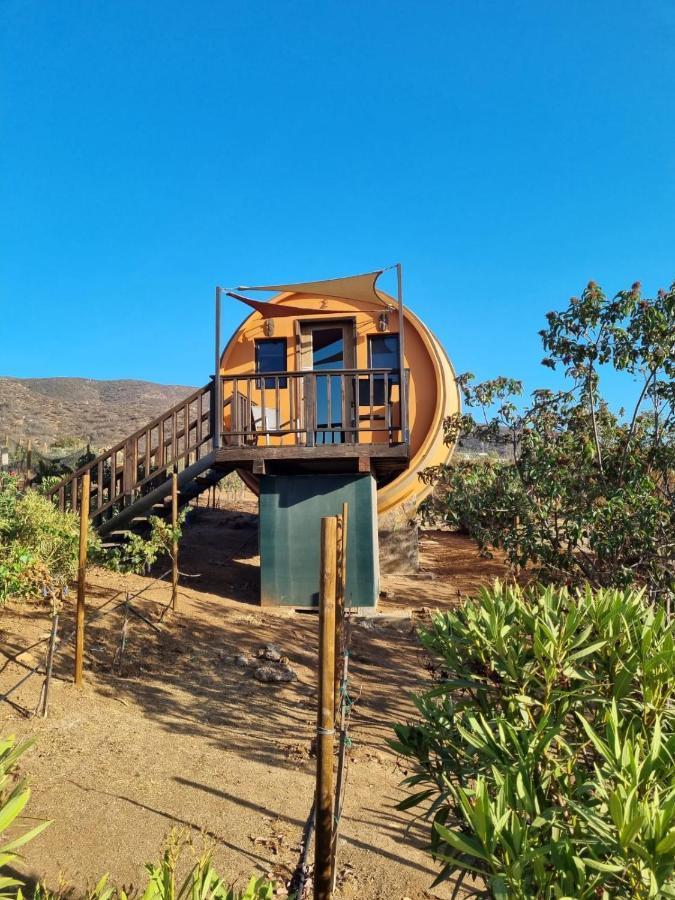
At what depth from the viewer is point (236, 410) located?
34.1 ft

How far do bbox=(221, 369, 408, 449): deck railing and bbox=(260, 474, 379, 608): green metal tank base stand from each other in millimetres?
771

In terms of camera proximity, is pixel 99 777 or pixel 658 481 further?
pixel 658 481

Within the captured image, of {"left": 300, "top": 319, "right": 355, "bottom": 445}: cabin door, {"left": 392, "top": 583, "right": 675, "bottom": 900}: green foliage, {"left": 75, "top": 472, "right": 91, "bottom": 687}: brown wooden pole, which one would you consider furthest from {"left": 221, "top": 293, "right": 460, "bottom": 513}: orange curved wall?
{"left": 392, "top": 583, "right": 675, "bottom": 900}: green foliage

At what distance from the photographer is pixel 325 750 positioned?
2900 mm

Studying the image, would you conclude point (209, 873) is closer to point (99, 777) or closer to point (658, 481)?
point (99, 777)

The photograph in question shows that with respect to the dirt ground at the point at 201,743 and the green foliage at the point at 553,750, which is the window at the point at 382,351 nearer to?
the dirt ground at the point at 201,743

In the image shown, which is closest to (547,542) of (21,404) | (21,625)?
(21,625)

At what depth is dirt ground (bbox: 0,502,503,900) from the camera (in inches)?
150

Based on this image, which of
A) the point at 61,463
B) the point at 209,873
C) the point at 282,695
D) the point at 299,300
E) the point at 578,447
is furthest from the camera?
the point at 61,463

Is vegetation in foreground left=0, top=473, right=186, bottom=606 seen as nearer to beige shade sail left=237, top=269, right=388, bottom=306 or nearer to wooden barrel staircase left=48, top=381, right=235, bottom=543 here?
wooden barrel staircase left=48, top=381, right=235, bottom=543

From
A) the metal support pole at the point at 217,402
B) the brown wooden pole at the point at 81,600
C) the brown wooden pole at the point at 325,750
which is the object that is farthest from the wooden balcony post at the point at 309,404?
the brown wooden pole at the point at 325,750

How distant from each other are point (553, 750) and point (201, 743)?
3128 mm

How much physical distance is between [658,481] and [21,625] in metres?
7.99

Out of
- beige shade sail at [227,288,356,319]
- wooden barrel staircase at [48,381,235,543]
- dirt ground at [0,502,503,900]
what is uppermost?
beige shade sail at [227,288,356,319]
